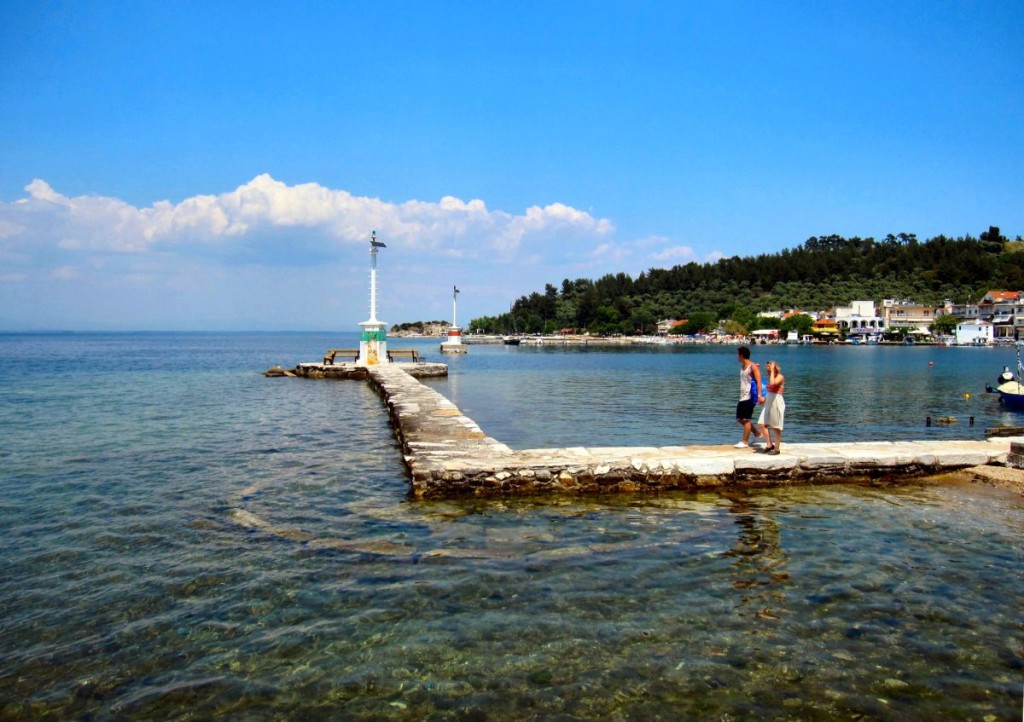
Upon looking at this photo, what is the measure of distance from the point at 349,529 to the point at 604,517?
317cm

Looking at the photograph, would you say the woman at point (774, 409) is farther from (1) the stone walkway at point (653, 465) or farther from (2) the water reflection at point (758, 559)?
(2) the water reflection at point (758, 559)

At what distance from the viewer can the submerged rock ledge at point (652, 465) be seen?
29.9ft

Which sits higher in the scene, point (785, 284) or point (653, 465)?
point (785, 284)

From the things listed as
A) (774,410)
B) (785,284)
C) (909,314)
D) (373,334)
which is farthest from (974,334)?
(774,410)

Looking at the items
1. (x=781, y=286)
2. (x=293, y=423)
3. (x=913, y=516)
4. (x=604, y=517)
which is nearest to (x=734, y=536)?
(x=604, y=517)

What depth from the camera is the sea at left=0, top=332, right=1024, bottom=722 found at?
411 centimetres

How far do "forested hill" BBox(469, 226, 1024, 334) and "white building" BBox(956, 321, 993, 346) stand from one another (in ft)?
86.3

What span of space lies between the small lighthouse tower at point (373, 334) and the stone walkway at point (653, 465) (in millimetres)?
26386

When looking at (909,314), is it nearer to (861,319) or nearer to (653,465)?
(861,319)

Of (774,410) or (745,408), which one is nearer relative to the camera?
(774,410)

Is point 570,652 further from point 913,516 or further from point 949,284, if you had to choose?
point 949,284

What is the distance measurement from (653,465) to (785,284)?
568ft

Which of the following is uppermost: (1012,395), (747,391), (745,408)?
(747,391)

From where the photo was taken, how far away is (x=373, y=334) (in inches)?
1495
